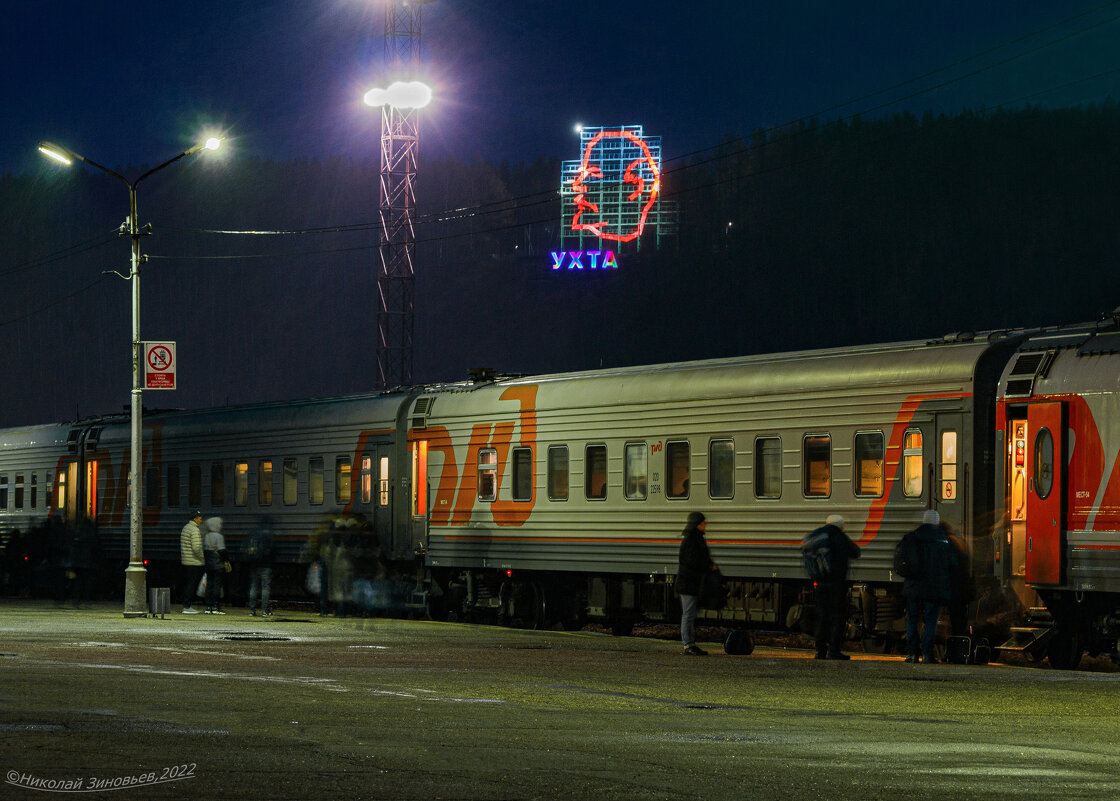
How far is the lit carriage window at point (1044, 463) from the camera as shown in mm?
19109

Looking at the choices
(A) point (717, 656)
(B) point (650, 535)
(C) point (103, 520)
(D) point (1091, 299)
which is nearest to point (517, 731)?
(A) point (717, 656)

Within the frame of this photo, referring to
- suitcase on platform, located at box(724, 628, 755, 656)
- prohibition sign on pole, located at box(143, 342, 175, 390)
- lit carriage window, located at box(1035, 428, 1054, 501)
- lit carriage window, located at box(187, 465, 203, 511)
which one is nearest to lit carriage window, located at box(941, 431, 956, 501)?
lit carriage window, located at box(1035, 428, 1054, 501)

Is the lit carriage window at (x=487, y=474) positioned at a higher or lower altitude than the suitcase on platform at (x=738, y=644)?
higher

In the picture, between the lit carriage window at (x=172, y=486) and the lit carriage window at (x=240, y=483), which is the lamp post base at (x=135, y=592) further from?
the lit carriage window at (x=172, y=486)

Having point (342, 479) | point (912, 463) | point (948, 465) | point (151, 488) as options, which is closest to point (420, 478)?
point (342, 479)

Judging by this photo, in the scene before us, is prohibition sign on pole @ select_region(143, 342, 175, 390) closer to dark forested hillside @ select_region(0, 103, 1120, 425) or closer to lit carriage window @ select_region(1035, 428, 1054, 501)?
lit carriage window @ select_region(1035, 428, 1054, 501)

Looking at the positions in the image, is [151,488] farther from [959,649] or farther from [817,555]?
[959,649]

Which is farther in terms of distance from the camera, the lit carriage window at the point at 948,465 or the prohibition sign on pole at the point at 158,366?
the prohibition sign on pole at the point at 158,366

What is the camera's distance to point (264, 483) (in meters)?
34.5

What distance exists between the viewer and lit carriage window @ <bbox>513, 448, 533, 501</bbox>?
27.2 m

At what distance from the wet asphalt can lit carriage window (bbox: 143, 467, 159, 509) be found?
1775cm

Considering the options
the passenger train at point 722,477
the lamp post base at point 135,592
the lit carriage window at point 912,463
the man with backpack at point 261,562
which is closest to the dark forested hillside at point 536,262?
the passenger train at point 722,477

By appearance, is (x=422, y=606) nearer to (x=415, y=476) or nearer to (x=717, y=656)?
(x=415, y=476)

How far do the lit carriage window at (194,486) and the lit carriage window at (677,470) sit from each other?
15.2 meters
